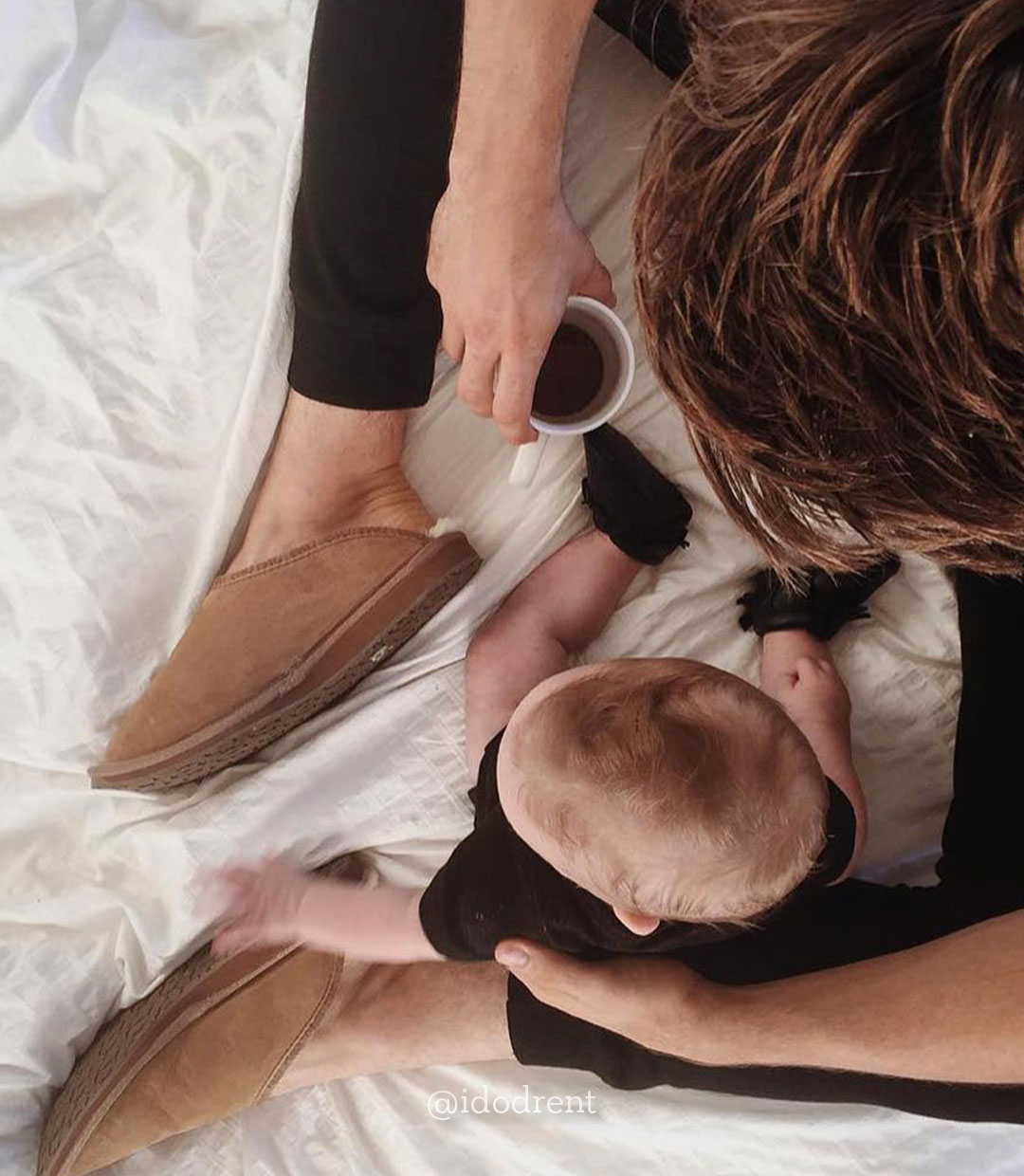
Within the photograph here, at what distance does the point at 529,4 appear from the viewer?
641 millimetres

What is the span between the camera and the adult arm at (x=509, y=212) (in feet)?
2.17

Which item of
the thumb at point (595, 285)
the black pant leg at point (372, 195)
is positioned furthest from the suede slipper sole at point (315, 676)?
the thumb at point (595, 285)

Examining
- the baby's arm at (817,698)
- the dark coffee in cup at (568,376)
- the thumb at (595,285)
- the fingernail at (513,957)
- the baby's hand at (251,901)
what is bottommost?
the baby's hand at (251,901)

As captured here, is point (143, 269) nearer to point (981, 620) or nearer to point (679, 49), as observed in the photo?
point (679, 49)

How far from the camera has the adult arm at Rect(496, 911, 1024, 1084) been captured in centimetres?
73

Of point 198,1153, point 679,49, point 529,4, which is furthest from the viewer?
point 198,1153

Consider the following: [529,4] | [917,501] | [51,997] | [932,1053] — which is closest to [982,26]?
[917,501]

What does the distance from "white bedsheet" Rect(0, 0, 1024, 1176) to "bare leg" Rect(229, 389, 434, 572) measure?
3 centimetres

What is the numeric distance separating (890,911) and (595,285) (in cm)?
59

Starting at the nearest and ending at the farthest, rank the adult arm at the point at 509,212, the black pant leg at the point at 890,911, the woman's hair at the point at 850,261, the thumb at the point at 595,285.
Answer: the woman's hair at the point at 850,261 < the adult arm at the point at 509,212 < the thumb at the point at 595,285 < the black pant leg at the point at 890,911

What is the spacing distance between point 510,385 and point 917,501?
0.31 m

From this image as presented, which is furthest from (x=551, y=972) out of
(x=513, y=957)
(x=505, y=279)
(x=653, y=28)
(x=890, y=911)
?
(x=653, y=28)

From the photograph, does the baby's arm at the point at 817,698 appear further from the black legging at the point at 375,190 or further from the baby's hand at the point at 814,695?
the black legging at the point at 375,190

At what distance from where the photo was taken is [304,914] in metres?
0.93
